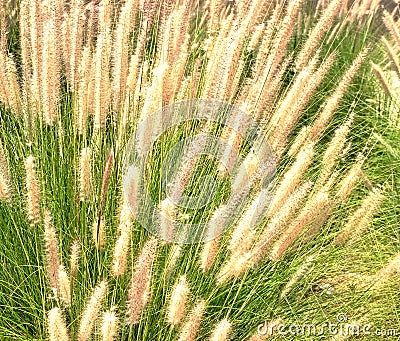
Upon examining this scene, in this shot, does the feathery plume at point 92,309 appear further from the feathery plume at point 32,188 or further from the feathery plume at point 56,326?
the feathery plume at point 32,188

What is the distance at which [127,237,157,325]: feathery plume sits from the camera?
1541mm

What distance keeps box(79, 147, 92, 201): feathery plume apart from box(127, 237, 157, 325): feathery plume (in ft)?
1.44

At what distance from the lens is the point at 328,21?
2.24m

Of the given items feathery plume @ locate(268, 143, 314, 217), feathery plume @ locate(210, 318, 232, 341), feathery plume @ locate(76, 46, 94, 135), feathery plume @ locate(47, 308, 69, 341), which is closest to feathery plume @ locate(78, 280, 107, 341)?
feathery plume @ locate(47, 308, 69, 341)

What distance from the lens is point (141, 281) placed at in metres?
1.56

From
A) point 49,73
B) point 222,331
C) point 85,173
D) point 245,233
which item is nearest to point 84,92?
point 49,73

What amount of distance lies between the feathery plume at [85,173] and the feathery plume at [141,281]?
17.3 inches

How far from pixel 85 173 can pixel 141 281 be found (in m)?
0.53

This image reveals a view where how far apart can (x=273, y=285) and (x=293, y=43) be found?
9.57 feet

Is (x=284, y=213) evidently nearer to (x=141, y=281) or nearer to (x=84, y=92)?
(x=141, y=281)

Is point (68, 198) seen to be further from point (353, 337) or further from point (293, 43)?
point (293, 43)

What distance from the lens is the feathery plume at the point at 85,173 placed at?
189cm

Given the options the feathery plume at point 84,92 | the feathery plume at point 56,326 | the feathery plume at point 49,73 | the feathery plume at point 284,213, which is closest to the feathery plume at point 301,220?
the feathery plume at point 284,213

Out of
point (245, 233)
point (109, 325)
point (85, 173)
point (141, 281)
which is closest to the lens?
point (109, 325)
